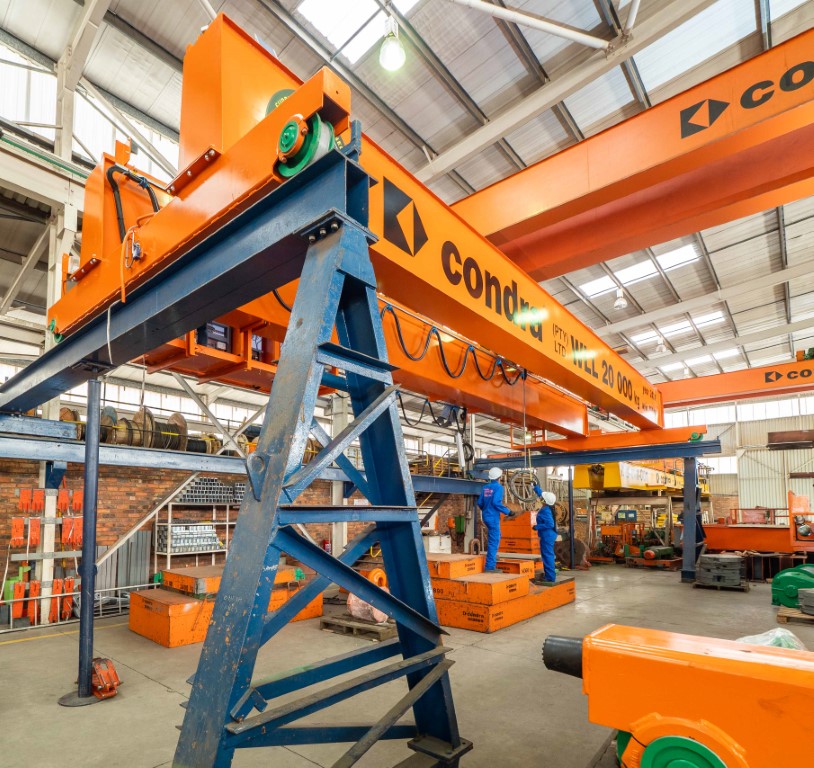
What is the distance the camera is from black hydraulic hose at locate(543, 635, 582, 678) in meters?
1.86

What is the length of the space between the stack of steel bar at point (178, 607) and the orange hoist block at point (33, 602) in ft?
5.53

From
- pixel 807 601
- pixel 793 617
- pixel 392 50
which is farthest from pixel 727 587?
pixel 392 50

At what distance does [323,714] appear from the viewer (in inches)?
162

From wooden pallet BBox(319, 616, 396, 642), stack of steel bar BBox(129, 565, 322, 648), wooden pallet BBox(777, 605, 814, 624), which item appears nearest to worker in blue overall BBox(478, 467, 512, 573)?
wooden pallet BBox(319, 616, 396, 642)

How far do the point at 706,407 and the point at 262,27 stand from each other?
2959cm

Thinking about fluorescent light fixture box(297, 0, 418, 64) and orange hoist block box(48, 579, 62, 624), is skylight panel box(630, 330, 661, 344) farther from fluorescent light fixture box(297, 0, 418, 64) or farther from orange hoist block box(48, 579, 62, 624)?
orange hoist block box(48, 579, 62, 624)

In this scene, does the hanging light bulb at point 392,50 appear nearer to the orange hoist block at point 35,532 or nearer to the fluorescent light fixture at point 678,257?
the orange hoist block at point 35,532

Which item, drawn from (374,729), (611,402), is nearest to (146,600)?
(374,729)

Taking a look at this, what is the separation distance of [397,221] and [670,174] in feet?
6.88

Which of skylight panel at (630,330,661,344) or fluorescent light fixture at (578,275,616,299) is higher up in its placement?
fluorescent light fixture at (578,275,616,299)

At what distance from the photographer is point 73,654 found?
5.70 m

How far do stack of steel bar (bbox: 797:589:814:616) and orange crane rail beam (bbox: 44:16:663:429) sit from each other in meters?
4.67

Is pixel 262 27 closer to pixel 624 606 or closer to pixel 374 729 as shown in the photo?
pixel 374 729

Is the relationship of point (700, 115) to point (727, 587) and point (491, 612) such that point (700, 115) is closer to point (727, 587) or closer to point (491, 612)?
point (491, 612)
